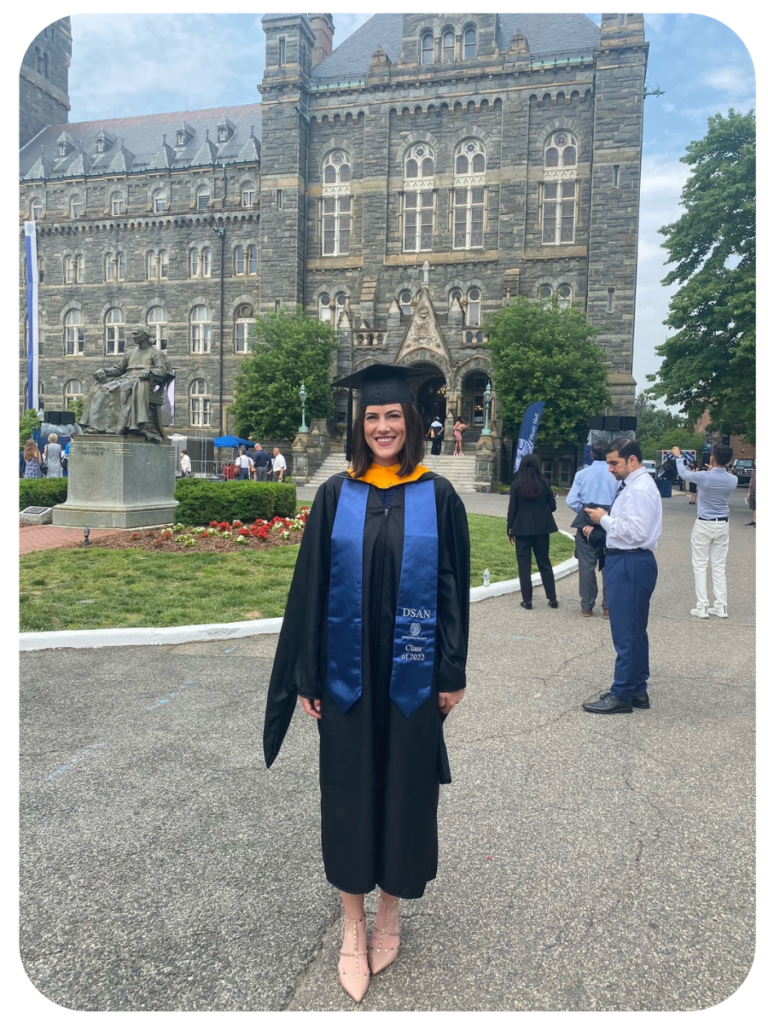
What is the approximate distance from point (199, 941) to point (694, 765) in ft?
10.4

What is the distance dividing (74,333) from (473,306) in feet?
90.7

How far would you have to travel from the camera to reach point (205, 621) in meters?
7.49

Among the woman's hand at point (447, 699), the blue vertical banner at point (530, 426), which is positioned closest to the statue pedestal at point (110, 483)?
the blue vertical banner at point (530, 426)

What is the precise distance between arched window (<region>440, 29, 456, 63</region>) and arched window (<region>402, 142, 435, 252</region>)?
179 inches

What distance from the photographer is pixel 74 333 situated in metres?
46.9

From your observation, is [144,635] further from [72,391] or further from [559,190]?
[72,391]

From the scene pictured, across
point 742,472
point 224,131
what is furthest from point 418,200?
point 742,472

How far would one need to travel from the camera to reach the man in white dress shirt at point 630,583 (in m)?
5.30

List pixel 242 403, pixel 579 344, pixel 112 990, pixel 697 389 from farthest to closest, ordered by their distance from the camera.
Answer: pixel 242 403
pixel 579 344
pixel 697 389
pixel 112 990

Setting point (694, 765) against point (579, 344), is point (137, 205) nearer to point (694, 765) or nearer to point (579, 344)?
point (579, 344)

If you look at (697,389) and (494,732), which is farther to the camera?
(697,389)

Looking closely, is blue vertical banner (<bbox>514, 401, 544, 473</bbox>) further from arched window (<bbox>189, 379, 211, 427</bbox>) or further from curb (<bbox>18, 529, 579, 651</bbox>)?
arched window (<bbox>189, 379, 211, 427</bbox>)

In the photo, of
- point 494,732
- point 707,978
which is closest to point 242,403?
point 494,732

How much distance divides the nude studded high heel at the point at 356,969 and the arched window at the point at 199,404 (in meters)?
43.8
